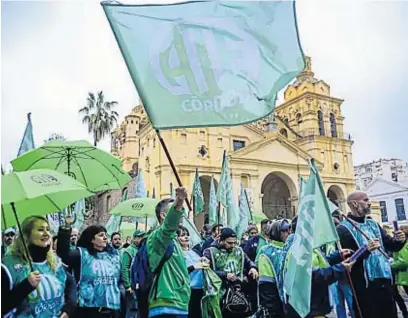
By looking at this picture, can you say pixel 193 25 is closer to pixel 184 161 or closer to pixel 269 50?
pixel 269 50

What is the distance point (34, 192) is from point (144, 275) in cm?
133

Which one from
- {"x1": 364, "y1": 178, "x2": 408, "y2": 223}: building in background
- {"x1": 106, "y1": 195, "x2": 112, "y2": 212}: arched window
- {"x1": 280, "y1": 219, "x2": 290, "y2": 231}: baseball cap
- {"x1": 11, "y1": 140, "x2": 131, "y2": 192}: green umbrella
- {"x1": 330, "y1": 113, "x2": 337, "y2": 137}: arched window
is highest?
{"x1": 330, "y1": 113, "x2": 337, "y2": 137}: arched window

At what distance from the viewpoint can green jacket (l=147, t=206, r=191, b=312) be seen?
4.03 meters

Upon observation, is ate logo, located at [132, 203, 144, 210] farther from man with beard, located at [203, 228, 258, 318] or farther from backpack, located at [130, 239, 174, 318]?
backpack, located at [130, 239, 174, 318]

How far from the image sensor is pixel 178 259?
167 inches

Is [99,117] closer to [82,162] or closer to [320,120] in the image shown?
[320,120]

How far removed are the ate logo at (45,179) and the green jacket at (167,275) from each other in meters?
0.99

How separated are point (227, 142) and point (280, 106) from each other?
11.9 metres

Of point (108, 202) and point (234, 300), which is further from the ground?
point (108, 202)

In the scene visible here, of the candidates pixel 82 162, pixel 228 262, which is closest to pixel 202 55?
pixel 228 262

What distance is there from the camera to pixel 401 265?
748 cm

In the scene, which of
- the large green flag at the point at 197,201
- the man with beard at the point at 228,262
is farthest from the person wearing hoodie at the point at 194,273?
the large green flag at the point at 197,201

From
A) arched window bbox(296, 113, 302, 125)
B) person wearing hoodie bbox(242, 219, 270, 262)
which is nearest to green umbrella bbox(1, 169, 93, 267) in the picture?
person wearing hoodie bbox(242, 219, 270, 262)

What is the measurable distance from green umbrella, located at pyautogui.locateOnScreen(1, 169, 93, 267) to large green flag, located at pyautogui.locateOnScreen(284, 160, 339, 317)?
2.07 metres
